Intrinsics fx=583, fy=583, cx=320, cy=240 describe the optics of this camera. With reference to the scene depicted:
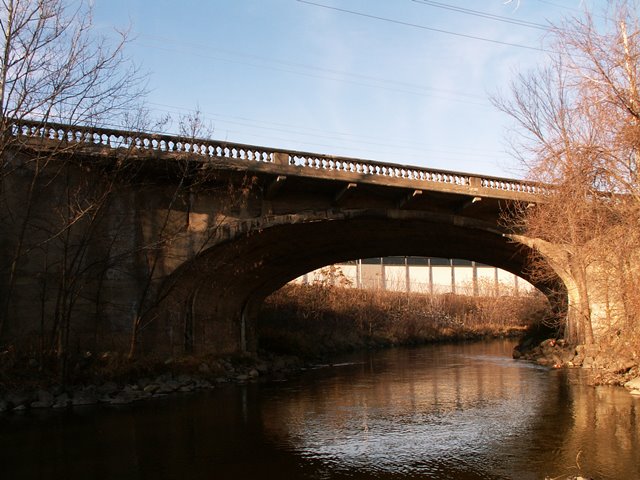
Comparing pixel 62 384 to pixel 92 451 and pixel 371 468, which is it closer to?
pixel 92 451

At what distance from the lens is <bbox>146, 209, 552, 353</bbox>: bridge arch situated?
21172mm

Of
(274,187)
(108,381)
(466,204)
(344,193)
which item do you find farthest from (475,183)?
(108,381)

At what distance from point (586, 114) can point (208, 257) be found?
13264 millimetres

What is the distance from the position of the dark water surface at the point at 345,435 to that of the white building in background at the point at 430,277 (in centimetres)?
3431

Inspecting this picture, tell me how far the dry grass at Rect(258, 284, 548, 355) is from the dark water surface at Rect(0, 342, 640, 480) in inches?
535

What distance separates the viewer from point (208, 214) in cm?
2047

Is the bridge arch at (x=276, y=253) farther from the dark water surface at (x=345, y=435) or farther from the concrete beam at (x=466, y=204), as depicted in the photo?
the dark water surface at (x=345, y=435)

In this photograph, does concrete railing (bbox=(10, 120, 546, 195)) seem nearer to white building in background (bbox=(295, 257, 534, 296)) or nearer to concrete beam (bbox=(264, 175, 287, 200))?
concrete beam (bbox=(264, 175, 287, 200))

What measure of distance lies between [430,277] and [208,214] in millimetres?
41616

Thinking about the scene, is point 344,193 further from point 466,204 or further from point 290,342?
point 290,342

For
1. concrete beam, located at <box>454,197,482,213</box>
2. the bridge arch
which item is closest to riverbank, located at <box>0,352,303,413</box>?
the bridge arch

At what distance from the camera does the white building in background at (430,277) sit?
5372 centimetres

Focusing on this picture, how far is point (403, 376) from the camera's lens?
22.6 m

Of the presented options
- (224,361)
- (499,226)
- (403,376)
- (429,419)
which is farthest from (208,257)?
(499,226)
